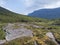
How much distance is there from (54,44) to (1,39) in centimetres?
2727

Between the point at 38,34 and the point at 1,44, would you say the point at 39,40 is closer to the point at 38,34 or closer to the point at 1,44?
the point at 38,34

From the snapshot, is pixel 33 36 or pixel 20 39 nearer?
pixel 20 39

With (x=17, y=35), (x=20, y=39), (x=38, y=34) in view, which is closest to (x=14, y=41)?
(x=20, y=39)

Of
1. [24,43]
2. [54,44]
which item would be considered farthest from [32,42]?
[54,44]

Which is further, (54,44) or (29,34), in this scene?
(29,34)

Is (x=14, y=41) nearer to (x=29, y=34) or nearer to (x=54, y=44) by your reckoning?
(x=29, y=34)

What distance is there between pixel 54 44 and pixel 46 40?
430cm

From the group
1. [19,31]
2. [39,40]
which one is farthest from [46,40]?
[19,31]

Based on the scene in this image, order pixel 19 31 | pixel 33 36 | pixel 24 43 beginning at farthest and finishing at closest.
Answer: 1. pixel 19 31
2. pixel 33 36
3. pixel 24 43

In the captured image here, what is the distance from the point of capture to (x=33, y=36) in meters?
92.1

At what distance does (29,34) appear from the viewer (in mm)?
95000

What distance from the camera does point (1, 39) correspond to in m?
94.8

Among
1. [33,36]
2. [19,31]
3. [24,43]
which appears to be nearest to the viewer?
[24,43]

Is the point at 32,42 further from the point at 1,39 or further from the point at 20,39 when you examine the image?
the point at 1,39
